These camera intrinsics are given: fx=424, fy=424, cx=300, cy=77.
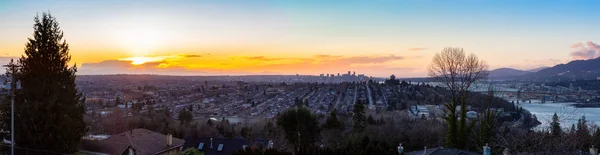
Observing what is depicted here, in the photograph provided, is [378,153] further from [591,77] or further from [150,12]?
[591,77]

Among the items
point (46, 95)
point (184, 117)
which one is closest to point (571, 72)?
point (184, 117)

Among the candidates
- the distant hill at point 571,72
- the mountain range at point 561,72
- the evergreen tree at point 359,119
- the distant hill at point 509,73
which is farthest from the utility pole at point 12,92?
the distant hill at point 571,72

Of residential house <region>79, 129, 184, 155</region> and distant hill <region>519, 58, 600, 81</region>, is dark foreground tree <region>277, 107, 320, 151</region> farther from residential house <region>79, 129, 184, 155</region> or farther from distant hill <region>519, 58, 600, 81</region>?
distant hill <region>519, 58, 600, 81</region>

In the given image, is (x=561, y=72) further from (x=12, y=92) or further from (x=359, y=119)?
(x=12, y=92)

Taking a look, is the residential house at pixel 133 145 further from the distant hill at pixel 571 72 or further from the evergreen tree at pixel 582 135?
the distant hill at pixel 571 72

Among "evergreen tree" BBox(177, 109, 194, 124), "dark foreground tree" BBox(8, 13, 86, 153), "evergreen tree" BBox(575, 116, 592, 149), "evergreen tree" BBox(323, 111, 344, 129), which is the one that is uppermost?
"dark foreground tree" BBox(8, 13, 86, 153)

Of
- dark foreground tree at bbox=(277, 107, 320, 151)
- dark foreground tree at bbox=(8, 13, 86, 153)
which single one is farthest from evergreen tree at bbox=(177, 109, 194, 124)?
dark foreground tree at bbox=(8, 13, 86, 153)
